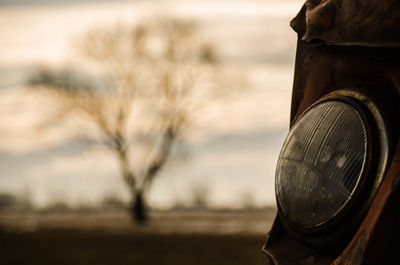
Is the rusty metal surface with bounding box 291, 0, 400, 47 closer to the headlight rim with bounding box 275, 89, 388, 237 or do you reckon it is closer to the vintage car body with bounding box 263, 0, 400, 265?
the vintage car body with bounding box 263, 0, 400, 265

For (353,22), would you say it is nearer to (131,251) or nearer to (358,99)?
(358,99)

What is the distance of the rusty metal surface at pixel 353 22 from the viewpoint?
1457mm

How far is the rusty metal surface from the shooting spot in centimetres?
146

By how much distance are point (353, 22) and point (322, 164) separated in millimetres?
285

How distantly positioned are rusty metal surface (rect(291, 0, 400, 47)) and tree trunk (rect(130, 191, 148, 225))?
33470mm

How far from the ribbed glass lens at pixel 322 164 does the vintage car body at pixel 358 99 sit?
2 centimetres

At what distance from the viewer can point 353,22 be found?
1532 millimetres

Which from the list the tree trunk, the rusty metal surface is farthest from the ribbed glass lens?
the tree trunk

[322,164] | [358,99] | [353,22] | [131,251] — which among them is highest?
[353,22]

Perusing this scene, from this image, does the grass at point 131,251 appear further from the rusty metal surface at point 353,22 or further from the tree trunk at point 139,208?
the tree trunk at point 139,208

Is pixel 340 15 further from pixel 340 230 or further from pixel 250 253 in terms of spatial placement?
pixel 250 253

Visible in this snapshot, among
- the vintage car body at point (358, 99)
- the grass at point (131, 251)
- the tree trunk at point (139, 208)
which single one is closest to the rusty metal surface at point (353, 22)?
the vintage car body at point (358, 99)

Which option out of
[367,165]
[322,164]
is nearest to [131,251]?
[322,164]

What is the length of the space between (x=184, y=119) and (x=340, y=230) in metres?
32.5
